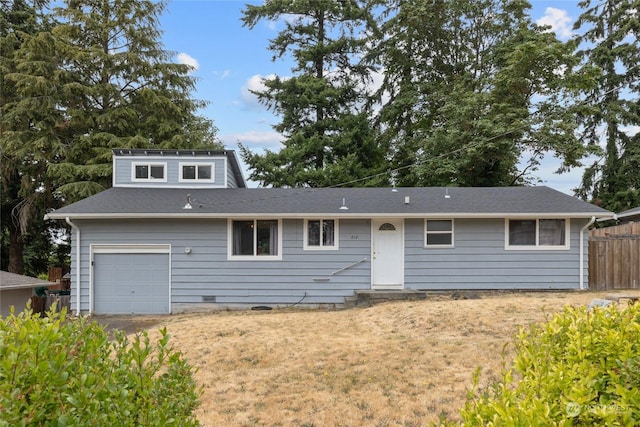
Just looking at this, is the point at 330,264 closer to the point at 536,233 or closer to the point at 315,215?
the point at 315,215

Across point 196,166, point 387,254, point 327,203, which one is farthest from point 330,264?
point 196,166

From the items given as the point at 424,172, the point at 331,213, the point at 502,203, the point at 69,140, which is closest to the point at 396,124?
the point at 424,172

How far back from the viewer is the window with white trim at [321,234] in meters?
11.6

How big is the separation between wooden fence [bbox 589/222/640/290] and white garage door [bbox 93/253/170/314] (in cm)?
1248

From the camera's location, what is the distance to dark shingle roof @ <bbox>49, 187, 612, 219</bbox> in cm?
1117

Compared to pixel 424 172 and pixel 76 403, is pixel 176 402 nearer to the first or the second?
pixel 76 403

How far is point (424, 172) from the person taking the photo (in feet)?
61.5

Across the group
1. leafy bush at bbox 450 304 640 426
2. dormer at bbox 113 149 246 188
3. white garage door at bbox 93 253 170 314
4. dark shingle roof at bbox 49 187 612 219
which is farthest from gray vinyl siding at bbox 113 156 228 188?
leafy bush at bbox 450 304 640 426

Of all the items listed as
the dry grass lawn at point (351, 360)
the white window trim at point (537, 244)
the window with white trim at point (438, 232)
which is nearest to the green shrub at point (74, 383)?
the dry grass lawn at point (351, 360)

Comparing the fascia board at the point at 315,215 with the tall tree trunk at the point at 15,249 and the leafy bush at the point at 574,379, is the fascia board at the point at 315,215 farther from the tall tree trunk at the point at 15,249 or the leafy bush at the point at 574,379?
the tall tree trunk at the point at 15,249

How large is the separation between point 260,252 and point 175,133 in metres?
10.6

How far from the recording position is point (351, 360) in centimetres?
575
